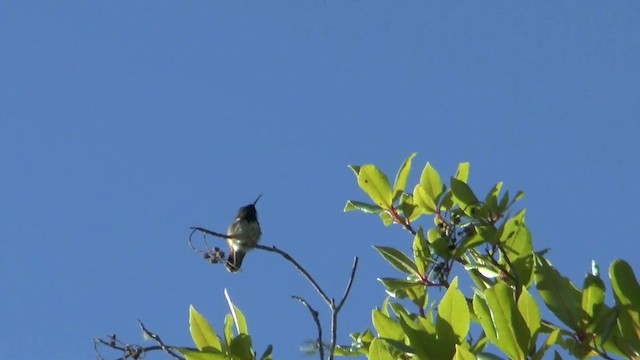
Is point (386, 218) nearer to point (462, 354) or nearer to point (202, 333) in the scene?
point (202, 333)

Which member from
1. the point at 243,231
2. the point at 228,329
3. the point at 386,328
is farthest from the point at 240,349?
the point at 243,231

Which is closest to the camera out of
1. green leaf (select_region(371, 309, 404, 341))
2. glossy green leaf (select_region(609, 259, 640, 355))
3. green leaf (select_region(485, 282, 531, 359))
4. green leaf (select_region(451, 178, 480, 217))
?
green leaf (select_region(485, 282, 531, 359))

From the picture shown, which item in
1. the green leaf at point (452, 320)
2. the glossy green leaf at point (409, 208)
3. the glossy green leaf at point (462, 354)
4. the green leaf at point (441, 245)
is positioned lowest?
the glossy green leaf at point (462, 354)

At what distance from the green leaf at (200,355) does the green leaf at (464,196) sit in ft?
2.53

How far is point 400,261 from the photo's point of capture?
3271mm

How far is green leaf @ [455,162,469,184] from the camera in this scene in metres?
3.44

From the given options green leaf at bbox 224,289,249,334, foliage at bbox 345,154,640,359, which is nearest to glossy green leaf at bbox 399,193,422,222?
foliage at bbox 345,154,640,359

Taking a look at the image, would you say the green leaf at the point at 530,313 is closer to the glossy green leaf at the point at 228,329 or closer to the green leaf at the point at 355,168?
the glossy green leaf at the point at 228,329

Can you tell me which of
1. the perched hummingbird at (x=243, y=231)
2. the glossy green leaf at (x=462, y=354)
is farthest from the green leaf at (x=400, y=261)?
the perched hummingbird at (x=243, y=231)

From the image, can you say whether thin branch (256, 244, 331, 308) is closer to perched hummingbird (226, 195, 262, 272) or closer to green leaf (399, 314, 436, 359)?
green leaf (399, 314, 436, 359)

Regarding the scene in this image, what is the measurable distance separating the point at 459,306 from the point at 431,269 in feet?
2.40

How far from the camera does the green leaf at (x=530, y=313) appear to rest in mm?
2398

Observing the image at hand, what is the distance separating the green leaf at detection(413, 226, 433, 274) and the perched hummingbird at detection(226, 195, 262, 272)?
3.65m

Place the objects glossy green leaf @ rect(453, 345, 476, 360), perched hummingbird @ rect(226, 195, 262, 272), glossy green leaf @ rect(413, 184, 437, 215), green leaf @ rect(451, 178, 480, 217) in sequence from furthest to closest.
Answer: perched hummingbird @ rect(226, 195, 262, 272)
glossy green leaf @ rect(413, 184, 437, 215)
green leaf @ rect(451, 178, 480, 217)
glossy green leaf @ rect(453, 345, 476, 360)
